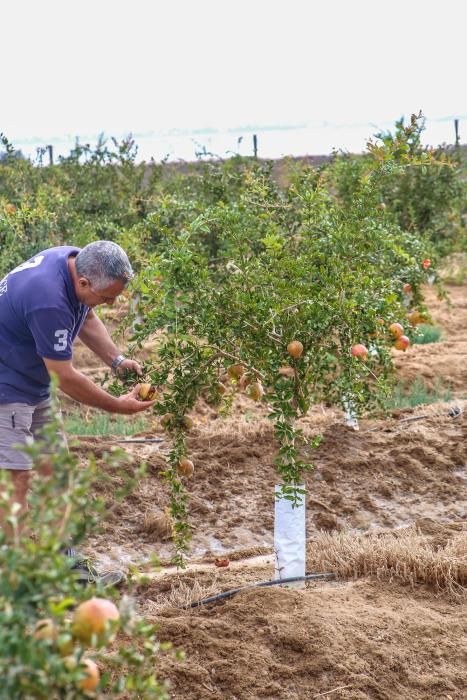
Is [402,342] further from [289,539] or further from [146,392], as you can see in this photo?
[146,392]

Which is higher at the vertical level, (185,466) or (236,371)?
(236,371)

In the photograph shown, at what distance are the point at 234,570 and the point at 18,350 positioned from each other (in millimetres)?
1547

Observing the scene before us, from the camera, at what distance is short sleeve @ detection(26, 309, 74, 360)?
344 centimetres

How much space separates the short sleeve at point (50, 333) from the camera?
3.44 meters

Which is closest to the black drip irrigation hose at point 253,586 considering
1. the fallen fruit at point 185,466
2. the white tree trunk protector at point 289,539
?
the white tree trunk protector at point 289,539

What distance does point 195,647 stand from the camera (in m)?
3.32

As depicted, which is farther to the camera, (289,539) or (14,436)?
(289,539)

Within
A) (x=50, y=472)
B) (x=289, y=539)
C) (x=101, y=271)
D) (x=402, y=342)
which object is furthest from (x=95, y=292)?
(x=402, y=342)

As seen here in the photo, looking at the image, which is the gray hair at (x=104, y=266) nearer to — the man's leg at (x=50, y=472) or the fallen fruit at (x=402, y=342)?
the man's leg at (x=50, y=472)

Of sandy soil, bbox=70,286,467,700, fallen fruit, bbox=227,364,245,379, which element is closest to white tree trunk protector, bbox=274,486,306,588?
sandy soil, bbox=70,286,467,700

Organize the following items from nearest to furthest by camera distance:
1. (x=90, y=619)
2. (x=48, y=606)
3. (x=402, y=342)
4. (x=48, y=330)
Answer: (x=48, y=606) < (x=90, y=619) < (x=48, y=330) < (x=402, y=342)

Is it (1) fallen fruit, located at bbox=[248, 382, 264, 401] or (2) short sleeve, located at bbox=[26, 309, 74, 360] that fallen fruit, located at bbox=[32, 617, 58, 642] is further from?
(1) fallen fruit, located at bbox=[248, 382, 264, 401]

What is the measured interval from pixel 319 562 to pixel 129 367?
134cm

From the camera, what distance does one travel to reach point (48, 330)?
345 cm
